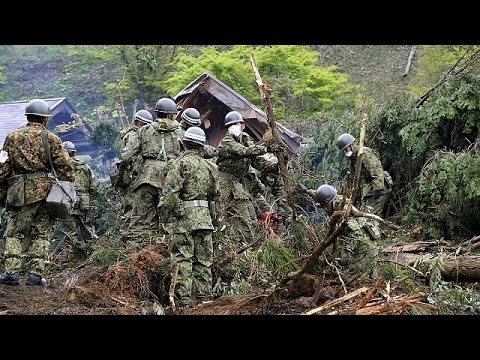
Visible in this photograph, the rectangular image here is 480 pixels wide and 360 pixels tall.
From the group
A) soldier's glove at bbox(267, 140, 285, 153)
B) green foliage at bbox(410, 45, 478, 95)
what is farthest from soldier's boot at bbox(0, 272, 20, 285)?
green foliage at bbox(410, 45, 478, 95)

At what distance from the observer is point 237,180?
29.5 feet

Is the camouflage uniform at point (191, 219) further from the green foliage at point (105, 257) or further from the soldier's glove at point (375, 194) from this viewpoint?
the soldier's glove at point (375, 194)

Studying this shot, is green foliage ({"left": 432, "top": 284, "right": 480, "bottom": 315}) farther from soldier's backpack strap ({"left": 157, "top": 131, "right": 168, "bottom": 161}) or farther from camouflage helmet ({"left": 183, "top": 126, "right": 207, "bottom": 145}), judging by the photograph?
soldier's backpack strap ({"left": 157, "top": 131, "right": 168, "bottom": 161})

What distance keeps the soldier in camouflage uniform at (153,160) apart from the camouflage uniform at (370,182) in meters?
2.90

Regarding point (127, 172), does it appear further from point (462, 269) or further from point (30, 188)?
point (462, 269)

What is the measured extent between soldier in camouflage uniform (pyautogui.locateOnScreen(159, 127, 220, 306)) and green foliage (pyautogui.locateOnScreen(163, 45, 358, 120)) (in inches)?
480

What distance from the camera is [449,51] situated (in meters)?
22.1

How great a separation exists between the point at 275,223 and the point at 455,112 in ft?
12.6

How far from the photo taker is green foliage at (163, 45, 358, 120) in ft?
62.7

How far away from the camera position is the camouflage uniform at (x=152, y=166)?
8.48 metres

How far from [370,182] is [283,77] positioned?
9025 millimetres

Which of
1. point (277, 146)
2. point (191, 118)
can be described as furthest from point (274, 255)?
point (191, 118)
